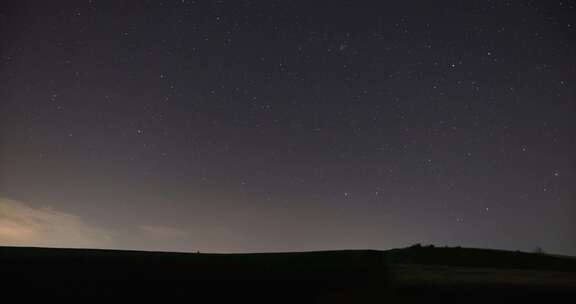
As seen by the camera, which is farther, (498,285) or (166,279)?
(498,285)

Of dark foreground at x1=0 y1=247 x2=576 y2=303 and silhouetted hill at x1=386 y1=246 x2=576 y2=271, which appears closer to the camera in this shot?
dark foreground at x1=0 y1=247 x2=576 y2=303

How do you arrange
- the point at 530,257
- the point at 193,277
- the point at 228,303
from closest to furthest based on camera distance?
the point at 228,303 < the point at 193,277 < the point at 530,257

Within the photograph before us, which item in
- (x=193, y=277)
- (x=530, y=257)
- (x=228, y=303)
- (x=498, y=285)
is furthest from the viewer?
(x=530, y=257)

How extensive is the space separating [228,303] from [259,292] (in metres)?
0.37

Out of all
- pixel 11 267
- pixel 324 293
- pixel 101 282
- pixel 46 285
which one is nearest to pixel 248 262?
pixel 324 293

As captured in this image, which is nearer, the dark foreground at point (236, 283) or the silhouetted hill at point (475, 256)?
the dark foreground at point (236, 283)

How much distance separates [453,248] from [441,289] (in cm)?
1216

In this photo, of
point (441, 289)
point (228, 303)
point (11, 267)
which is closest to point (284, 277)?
point (228, 303)

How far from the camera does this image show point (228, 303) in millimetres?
5137

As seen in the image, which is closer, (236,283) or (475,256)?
(236,283)

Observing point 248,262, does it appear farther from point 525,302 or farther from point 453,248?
point 453,248

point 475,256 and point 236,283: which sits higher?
point 475,256

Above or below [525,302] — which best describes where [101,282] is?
above

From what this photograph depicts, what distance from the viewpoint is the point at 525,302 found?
5.37 m
